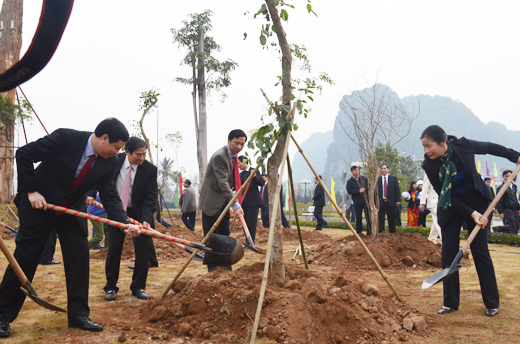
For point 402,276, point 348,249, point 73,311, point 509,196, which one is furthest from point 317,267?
point 509,196

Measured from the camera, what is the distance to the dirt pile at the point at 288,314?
9.18 feet

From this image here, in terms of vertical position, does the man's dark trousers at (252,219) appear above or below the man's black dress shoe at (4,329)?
above

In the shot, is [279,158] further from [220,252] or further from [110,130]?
[110,130]

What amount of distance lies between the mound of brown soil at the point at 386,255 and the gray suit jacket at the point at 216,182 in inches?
96.3

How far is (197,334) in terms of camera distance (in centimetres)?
290

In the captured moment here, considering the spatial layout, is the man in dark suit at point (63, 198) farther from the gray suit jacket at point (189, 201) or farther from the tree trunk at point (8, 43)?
the tree trunk at point (8, 43)

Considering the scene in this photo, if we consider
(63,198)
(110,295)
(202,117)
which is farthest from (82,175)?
(202,117)

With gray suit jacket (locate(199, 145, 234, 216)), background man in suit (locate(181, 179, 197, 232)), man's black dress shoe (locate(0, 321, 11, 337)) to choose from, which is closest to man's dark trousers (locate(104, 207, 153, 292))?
gray suit jacket (locate(199, 145, 234, 216))

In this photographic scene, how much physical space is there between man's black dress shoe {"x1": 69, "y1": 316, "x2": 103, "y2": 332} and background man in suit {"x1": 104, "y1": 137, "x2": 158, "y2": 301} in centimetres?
89

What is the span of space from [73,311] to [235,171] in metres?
2.57

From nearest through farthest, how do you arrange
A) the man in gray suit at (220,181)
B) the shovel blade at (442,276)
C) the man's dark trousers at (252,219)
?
the shovel blade at (442,276) → the man in gray suit at (220,181) → the man's dark trousers at (252,219)

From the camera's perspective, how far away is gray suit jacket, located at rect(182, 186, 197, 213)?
1193 centimetres

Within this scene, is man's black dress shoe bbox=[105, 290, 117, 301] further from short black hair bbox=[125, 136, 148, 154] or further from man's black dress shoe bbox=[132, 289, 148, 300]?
short black hair bbox=[125, 136, 148, 154]

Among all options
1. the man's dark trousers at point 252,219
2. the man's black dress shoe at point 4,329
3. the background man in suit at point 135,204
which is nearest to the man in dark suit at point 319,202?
the man's dark trousers at point 252,219
